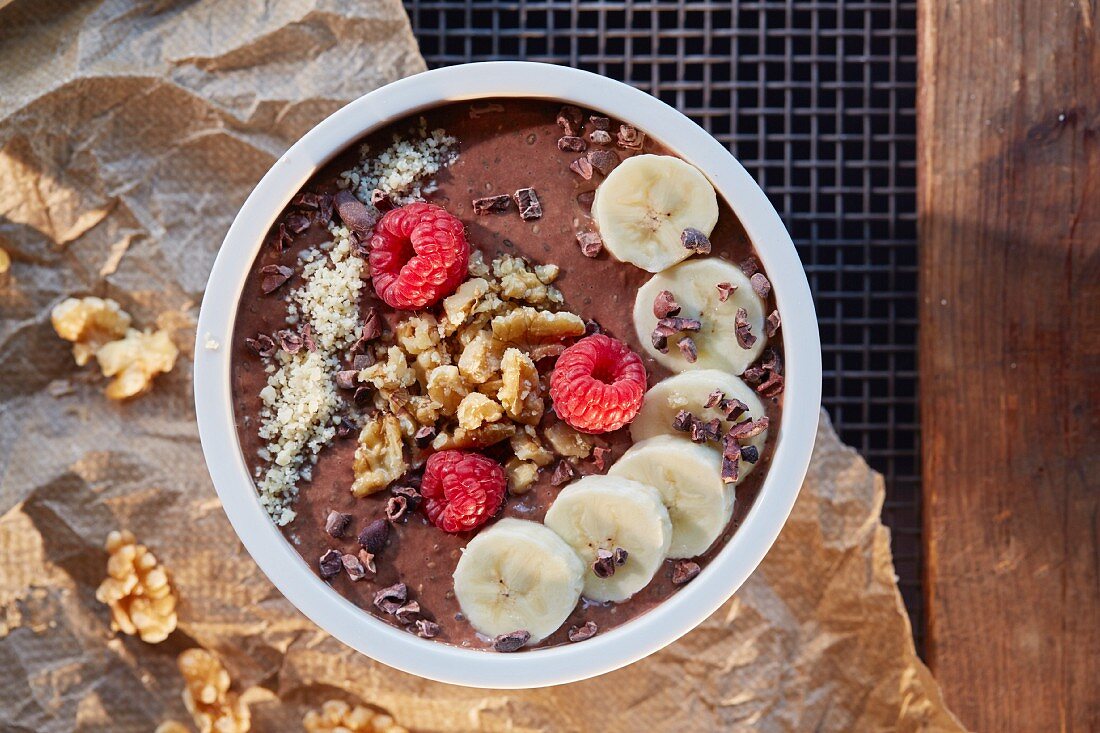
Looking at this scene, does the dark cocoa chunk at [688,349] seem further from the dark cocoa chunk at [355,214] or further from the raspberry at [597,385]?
the dark cocoa chunk at [355,214]

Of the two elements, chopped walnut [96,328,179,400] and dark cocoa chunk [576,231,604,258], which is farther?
chopped walnut [96,328,179,400]

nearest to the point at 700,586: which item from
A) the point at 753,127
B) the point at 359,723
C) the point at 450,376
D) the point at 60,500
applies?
the point at 450,376

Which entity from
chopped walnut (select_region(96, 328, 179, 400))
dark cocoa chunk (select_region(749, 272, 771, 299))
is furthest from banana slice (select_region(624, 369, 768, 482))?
chopped walnut (select_region(96, 328, 179, 400))

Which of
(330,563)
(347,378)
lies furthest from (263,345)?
(330,563)

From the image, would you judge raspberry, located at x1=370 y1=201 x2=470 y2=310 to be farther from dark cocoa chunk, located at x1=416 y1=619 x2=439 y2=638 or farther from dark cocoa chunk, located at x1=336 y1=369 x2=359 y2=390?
dark cocoa chunk, located at x1=416 y1=619 x2=439 y2=638

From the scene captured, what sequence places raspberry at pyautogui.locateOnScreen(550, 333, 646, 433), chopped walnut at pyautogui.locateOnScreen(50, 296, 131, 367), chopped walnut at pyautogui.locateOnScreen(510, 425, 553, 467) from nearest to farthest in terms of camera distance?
raspberry at pyautogui.locateOnScreen(550, 333, 646, 433)
chopped walnut at pyautogui.locateOnScreen(510, 425, 553, 467)
chopped walnut at pyautogui.locateOnScreen(50, 296, 131, 367)

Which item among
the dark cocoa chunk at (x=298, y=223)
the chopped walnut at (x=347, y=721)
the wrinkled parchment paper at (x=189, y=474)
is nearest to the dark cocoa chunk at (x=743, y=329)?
the wrinkled parchment paper at (x=189, y=474)
